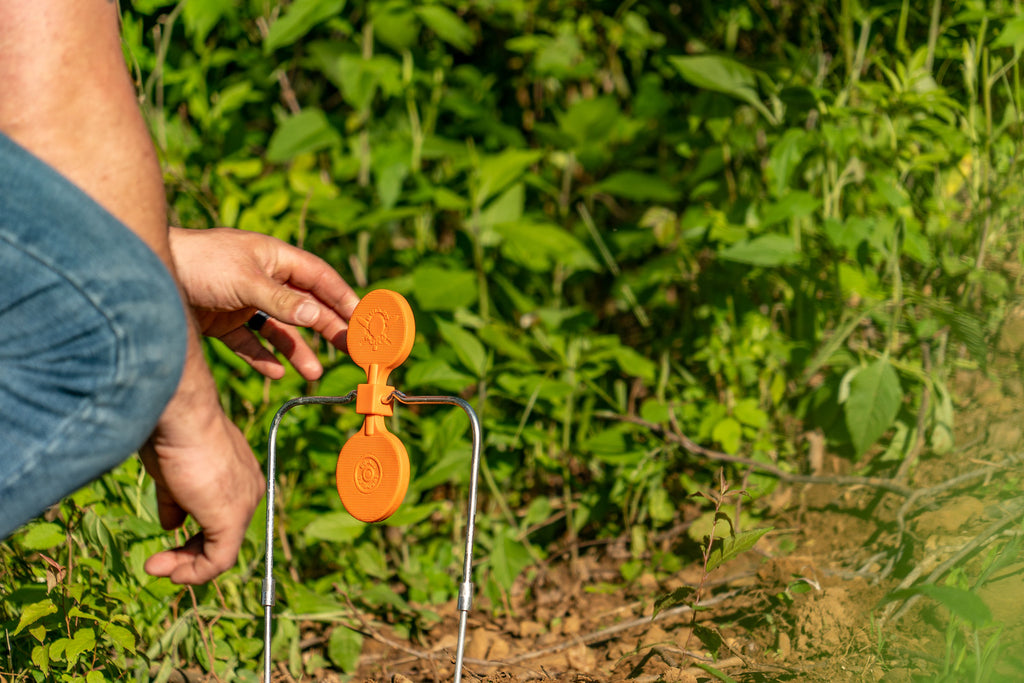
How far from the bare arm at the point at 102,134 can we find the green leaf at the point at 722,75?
1.45m

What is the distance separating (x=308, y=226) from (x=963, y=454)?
5.69ft

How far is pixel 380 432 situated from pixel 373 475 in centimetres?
6

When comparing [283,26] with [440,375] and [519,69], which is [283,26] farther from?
[519,69]

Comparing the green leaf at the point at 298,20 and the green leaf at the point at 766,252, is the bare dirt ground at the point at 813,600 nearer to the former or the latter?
the green leaf at the point at 766,252

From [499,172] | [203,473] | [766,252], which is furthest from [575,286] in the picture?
[203,473]

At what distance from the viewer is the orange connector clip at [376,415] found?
3.53ft

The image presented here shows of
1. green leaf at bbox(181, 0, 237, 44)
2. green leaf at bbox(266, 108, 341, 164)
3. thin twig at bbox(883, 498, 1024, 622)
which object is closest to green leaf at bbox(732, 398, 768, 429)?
thin twig at bbox(883, 498, 1024, 622)

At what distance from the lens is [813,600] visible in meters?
1.48

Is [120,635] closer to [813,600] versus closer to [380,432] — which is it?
[380,432]

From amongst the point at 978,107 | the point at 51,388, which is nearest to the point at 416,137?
the point at 978,107

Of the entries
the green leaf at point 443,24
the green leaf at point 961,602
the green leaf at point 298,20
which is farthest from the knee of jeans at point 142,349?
the green leaf at point 443,24

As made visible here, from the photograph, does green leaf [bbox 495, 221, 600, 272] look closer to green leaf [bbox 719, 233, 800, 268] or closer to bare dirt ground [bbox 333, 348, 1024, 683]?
green leaf [bbox 719, 233, 800, 268]

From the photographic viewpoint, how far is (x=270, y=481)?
3.97 feet

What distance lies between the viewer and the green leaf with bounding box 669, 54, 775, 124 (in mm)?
1982
